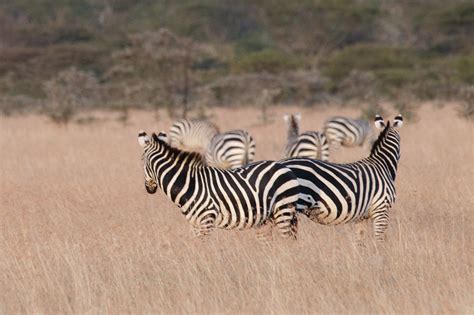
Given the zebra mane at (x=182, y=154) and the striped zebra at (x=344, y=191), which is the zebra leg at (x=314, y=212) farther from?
the zebra mane at (x=182, y=154)

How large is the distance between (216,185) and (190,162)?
0.94ft

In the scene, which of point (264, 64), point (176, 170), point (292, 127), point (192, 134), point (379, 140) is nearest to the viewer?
point (176, 170)

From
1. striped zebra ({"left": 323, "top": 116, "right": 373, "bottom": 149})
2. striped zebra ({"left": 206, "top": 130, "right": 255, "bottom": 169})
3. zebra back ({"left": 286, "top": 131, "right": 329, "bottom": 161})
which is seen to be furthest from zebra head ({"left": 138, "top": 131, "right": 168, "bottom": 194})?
striped zebra ({"left": 323, "top": 116, "right": 373, "bottom": 149})

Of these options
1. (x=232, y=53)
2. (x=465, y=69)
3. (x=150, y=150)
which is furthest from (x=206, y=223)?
(x=232, y=53)

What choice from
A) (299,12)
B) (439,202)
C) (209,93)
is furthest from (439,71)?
(439,202)

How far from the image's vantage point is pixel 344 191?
7172 mm

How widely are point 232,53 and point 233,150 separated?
30.7m

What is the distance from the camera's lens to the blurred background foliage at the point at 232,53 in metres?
28.7

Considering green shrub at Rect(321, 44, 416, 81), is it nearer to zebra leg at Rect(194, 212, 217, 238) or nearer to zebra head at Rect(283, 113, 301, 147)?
zebra head at Rect(283, 113, 301, 147)

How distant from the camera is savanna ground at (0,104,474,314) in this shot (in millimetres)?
5715

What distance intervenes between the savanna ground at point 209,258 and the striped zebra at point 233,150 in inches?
85.6

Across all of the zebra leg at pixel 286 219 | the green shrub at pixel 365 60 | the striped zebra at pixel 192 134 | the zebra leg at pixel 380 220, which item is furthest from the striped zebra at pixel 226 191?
the green shrub at pixel 365 60

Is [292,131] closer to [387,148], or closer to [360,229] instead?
[387,148]

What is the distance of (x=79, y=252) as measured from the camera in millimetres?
7148
